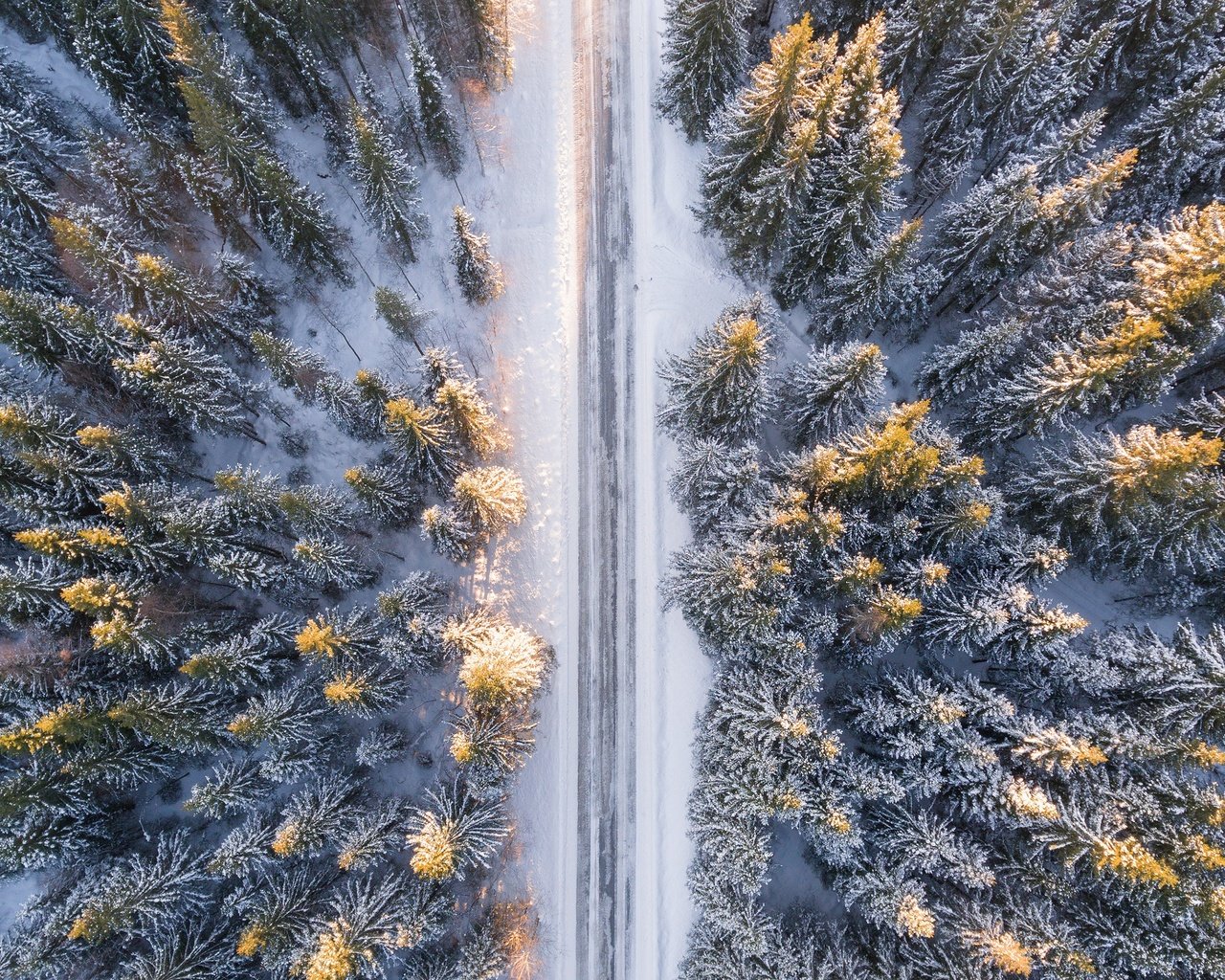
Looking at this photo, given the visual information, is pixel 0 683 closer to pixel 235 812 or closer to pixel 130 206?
pixel 235 812

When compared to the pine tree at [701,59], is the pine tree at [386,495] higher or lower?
lower

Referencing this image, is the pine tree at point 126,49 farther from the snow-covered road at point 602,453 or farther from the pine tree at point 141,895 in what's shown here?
the pine tree at point 141,895

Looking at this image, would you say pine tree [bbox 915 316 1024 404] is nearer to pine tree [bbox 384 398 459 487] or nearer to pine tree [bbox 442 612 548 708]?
pine tree [bbox 442 612 548 708]

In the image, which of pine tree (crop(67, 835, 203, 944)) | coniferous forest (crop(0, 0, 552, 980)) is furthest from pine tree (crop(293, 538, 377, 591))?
pine tree (crop(67, 835, 203, 944))

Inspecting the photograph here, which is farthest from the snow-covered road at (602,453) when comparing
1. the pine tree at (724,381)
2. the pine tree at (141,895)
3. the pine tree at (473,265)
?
the pine tree at (141,895)

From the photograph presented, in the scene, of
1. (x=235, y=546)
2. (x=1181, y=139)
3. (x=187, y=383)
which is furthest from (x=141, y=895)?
(x=1181, y=139)

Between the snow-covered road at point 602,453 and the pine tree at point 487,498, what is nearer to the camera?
the pine tree at point 487,498

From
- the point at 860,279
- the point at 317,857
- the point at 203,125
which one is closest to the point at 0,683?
the point at 317,857
